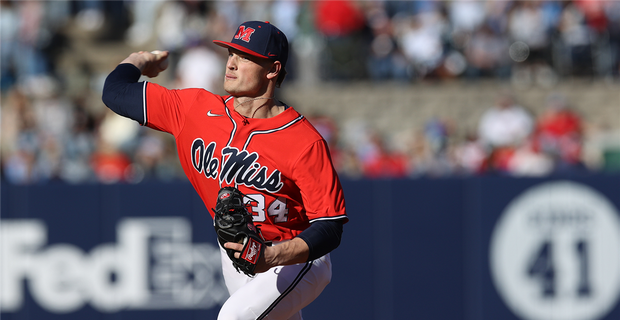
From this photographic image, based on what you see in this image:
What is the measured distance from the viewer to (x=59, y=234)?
8.62m

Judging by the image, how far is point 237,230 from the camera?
3.81 meters

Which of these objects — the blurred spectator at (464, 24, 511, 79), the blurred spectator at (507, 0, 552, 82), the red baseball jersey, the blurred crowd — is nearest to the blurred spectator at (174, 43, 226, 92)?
the blurred crowd

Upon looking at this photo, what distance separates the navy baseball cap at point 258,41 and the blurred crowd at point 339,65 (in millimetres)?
5740

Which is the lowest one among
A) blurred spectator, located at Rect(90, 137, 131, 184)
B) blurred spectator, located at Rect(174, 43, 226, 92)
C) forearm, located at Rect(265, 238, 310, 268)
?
forearm, located at Rect(265, 238, 310, 268)

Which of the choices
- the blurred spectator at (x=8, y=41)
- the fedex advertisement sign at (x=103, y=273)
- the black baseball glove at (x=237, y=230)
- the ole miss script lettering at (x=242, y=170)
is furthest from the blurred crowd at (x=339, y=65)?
the black baseball glove at (x=237, y=230)

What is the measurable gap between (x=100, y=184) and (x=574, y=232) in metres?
5.00

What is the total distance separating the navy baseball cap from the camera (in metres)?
4.21

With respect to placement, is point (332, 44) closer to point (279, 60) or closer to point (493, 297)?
point (493, 297)

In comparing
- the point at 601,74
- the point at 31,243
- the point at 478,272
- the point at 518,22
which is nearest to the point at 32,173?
the point at 31,243

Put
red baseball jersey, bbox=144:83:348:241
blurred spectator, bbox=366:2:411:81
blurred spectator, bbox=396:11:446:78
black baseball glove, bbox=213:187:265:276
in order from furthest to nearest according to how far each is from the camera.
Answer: blurred spectator, bbox=366:2:411:81
blurred spectator, bbox=396:11:446:78
red baseball jersey, bbox=144:83:348:241
black baseball glove, bbox=213:187:265:276

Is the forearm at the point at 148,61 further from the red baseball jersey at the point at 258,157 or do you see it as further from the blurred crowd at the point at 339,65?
the blurred crowd at the point at 339,65

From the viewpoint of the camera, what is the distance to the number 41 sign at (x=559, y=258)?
28.5 feet

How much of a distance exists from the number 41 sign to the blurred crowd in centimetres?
102

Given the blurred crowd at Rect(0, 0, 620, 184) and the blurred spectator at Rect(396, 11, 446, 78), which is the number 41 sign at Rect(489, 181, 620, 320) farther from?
the blurred spectator at Rect(396, 11, 446, 78)
